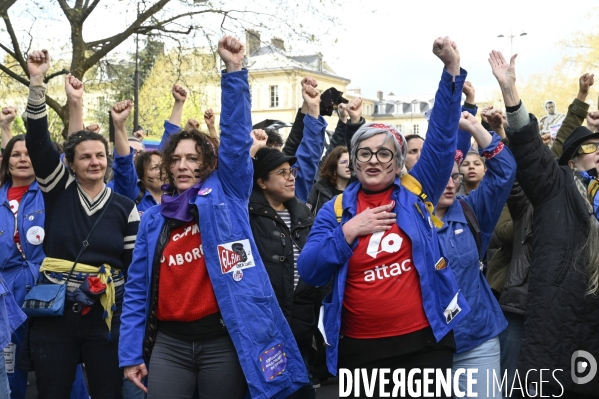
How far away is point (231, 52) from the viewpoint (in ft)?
12.6

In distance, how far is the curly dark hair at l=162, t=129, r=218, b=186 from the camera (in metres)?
4.08

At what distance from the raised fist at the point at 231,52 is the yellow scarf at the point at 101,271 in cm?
175

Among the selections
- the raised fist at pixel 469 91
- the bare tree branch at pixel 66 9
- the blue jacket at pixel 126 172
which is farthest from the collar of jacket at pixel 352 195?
the bare tree branch at pixel 66 9

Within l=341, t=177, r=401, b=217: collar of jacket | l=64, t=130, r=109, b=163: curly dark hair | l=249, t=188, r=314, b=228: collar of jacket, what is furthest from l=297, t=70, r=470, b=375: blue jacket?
l=64, t=130, r=109, b=163: curly dark hair

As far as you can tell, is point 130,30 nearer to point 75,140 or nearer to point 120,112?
point 120,112

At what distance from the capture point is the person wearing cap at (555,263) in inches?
155

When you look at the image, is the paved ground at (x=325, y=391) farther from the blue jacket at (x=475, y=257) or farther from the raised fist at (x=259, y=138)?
the blue jacket at (x=475, y=257)

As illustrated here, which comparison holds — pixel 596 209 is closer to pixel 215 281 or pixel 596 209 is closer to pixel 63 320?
pixel 215 281

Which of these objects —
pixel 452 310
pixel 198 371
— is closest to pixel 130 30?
pixel 198 371

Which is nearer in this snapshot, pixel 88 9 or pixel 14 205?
pixel 14 205

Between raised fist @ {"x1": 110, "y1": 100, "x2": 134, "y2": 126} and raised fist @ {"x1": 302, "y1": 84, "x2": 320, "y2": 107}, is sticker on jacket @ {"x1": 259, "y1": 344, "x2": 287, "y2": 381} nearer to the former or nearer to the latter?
raised fist @ {"x1": 110, "y1": 100, "x2": 134, "y2": 126}

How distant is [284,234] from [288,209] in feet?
1.45

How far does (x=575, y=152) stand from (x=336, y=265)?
192cm

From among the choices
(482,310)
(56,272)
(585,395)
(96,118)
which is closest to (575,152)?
(482,310)
